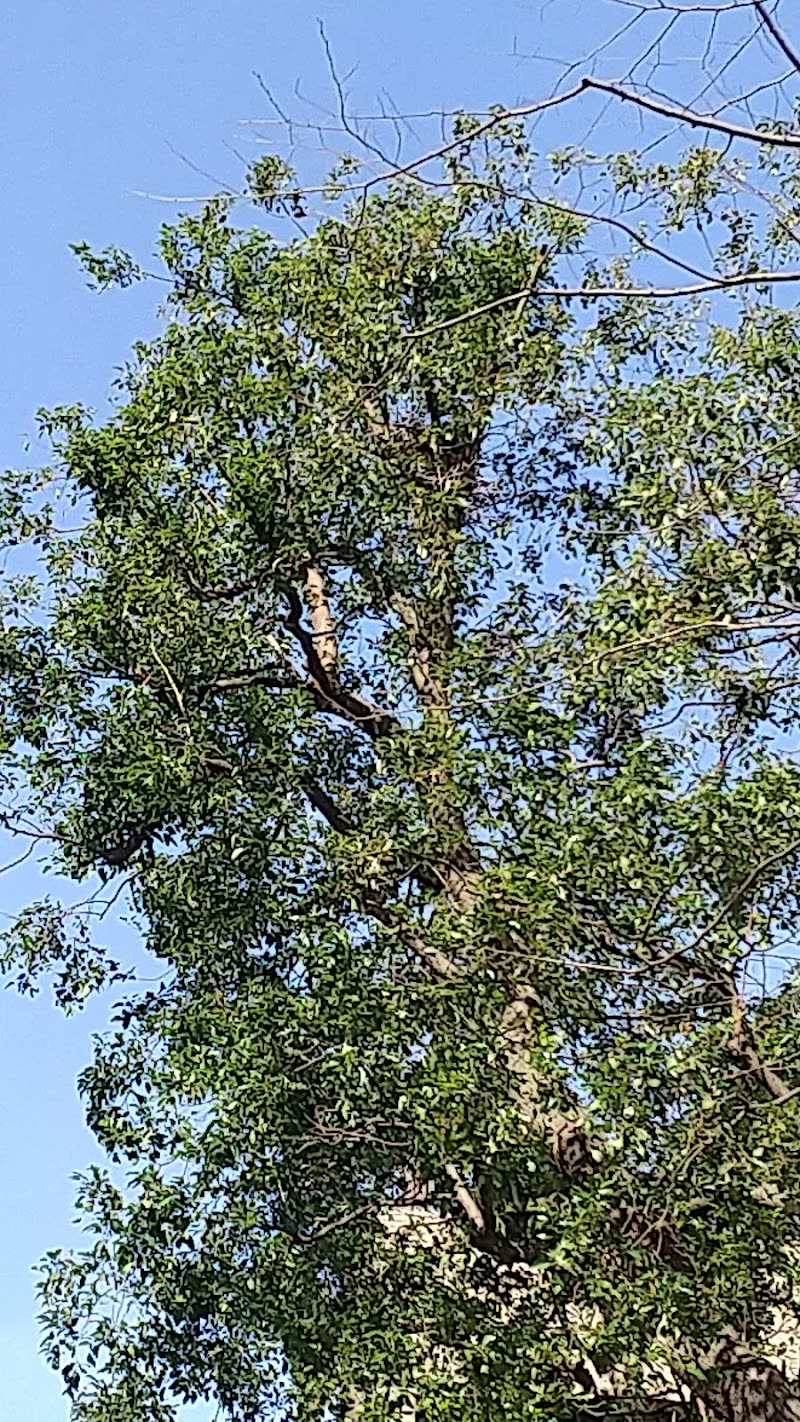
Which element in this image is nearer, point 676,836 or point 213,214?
point 676,836

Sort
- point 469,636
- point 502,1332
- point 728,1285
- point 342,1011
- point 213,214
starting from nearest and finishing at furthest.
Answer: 1. point 728,1285
2. point 502,1332
3. point 342,1011
4. point 469,636
5. point 213,214

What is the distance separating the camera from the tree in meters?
5.07

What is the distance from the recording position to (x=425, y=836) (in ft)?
19.4

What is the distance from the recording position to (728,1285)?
→ 4965 mm

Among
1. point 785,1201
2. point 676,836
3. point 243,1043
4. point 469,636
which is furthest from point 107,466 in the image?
point 785,1201

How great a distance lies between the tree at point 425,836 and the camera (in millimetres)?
5074

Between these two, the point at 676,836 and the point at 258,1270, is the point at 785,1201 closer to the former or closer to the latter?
the point at 676,836

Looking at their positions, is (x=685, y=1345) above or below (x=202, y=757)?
below

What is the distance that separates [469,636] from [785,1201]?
8.93ft

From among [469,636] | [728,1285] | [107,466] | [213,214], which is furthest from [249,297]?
[728,1285]

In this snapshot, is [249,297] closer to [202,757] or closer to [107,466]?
[107,466]

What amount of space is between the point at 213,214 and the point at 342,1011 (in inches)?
155

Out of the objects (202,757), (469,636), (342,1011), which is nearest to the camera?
(342,1011)

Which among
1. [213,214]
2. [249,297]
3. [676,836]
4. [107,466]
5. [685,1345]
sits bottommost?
[685,1345]
